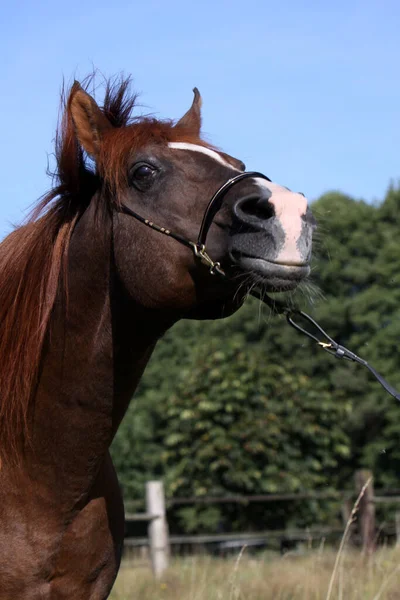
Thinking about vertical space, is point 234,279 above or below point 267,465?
above

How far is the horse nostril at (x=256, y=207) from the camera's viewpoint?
274 centimetres

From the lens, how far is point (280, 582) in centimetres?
647

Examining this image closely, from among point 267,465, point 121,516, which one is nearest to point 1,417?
point 121,516

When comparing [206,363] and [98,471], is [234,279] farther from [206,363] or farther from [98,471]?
[206,363]

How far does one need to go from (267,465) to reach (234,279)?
13.0 m

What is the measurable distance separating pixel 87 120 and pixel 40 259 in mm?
525

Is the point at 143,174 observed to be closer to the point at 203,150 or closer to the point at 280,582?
the point at 203,150

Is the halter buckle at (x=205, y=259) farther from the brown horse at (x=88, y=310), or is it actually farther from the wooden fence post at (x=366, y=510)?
the wooden fence post at (x=366, y=510)

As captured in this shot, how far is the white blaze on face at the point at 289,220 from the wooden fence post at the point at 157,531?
7.09 m

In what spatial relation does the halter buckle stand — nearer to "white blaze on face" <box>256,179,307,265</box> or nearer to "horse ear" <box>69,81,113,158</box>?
"white blaze on face" <box>256,179,307,265</box>

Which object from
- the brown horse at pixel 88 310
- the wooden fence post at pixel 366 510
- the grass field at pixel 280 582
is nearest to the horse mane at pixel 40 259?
the brown horse at pixel 88 310

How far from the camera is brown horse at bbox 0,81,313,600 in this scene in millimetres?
2941

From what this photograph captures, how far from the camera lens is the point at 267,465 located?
15453 millimetres

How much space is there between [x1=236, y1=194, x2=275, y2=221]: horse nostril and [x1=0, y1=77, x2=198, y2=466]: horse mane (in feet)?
1.57
